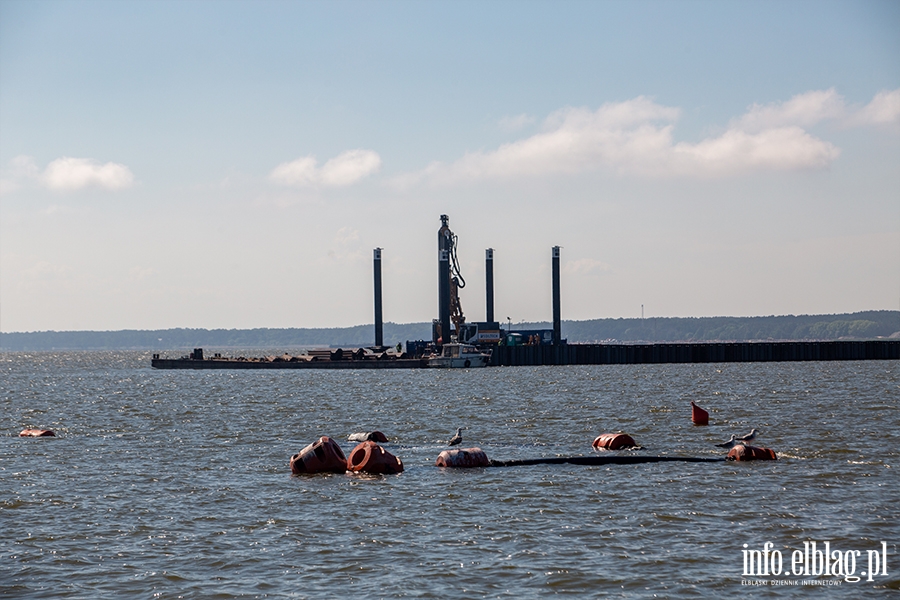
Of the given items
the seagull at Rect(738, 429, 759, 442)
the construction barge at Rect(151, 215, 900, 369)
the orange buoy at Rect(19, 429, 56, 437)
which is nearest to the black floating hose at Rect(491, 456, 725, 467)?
the seagull at Rect(738, 429, 759, 442)

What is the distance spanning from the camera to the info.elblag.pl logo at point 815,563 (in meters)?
16.1

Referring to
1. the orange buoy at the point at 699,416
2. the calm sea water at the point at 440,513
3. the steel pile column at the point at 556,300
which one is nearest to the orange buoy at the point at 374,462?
the calm sea water at the point at 440,513

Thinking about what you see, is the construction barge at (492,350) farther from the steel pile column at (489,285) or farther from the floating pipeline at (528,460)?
the floating pipeline at (528,460)

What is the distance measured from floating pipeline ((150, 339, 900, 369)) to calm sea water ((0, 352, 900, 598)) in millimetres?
78457

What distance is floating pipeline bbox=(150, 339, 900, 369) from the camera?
124625 mm

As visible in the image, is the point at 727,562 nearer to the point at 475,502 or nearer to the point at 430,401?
the point at 475,502

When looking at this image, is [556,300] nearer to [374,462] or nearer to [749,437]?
[749,437]

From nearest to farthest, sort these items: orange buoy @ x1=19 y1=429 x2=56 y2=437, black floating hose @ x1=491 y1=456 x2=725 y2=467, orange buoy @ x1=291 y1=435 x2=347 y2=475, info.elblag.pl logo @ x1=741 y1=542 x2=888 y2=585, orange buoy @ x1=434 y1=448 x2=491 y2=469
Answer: info.elblag.pl logo @ x1=741 y1=542 x2=888 y2=585 < orange buoy @ x1=291 y1=435 x2=347 y2=475 < orange buoy @ x1=434 y1=448 x2=491 y2=469 < black floating hose @ x1=491 y1=456 x2=725 y2=467 < orange buoy @ x1=19 y1=429 x2=56 y2=437

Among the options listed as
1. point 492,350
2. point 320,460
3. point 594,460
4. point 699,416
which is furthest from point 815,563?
point 492,350

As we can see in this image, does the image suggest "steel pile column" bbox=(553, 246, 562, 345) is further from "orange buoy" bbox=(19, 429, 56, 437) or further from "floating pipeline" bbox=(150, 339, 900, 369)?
"orange buoy" bbox=(19, 429, 56, 437)

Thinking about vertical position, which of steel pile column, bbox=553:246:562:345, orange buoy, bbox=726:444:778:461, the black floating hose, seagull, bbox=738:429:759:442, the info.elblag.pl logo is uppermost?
steel pile column, bbox=553:246:562:345

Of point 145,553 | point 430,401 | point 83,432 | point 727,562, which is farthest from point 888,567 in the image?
point 430,401

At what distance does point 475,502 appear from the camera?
23.0 meters

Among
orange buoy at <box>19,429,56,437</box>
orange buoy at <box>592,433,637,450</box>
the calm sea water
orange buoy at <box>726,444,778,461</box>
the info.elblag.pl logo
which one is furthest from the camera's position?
orange buoy at <box>19,429,56,437</box>
